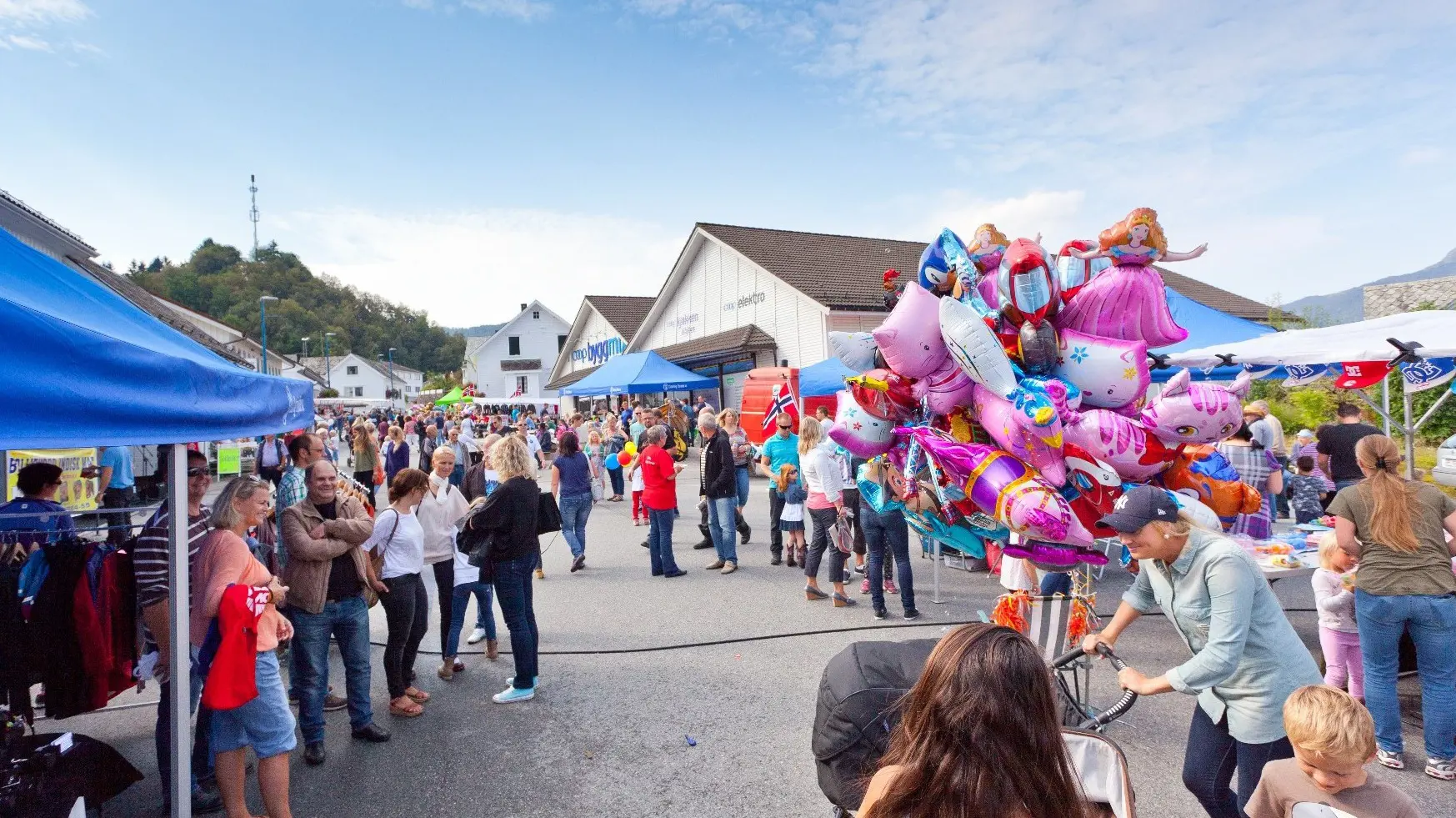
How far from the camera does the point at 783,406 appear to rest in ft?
32.7

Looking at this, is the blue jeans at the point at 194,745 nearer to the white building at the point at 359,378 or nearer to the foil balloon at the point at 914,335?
the foil balloon at the point at 914,335

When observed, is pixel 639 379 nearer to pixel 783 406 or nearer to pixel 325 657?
pixel 783 406

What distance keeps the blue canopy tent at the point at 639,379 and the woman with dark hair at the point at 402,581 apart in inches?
554

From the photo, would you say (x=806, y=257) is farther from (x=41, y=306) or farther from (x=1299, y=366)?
(x=41, y=306)

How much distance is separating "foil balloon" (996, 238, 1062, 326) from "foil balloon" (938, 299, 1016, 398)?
30cm

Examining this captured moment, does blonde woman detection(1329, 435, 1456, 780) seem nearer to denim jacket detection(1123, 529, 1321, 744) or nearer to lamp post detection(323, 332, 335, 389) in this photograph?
denim jacket detection(1123, 529, 1321, 744)

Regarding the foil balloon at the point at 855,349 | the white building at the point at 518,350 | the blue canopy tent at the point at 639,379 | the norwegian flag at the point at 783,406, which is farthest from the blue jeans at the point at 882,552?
the white building at the point at 518,350

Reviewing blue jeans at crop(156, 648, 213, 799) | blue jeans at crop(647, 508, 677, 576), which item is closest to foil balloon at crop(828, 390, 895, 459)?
blue jeans at crop(647, 508, 677, 576)

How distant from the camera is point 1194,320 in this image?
10359mm

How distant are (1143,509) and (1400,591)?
2097mm

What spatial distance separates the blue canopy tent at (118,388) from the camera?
2.21m

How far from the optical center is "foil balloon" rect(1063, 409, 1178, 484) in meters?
3.96

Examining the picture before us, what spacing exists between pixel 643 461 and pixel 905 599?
10.8 ft

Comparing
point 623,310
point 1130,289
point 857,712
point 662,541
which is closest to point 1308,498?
point 1130,289
